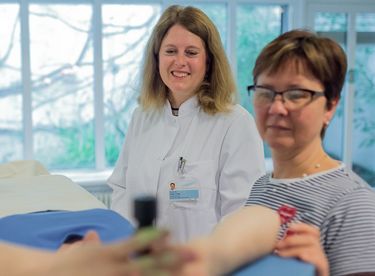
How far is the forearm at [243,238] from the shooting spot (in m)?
0.56

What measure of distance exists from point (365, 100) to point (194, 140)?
2923 mm

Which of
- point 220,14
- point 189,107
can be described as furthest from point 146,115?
point 220,14

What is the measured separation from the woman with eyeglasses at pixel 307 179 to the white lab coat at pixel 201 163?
0.86m

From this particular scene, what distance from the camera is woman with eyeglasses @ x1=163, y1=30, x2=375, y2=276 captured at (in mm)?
653

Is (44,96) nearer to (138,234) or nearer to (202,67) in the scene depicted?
(202,67)

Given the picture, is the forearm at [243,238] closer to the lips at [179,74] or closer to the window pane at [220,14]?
the lips at [179,74]

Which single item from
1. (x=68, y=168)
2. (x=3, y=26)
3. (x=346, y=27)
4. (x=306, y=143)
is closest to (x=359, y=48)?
(x=346, y=27)

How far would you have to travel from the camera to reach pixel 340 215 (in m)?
0.70

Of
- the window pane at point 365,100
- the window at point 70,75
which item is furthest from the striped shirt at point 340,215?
the window pane at point 365,100

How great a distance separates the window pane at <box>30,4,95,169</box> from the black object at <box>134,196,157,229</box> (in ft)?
10.9

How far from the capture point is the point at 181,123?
1.73 meters

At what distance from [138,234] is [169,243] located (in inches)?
1.2

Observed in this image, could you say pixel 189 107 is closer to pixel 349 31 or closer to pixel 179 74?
pixel 179 74

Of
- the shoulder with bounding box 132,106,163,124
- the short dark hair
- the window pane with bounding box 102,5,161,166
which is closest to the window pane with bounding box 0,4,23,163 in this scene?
the window pane with bounding box 102,5,161,166
